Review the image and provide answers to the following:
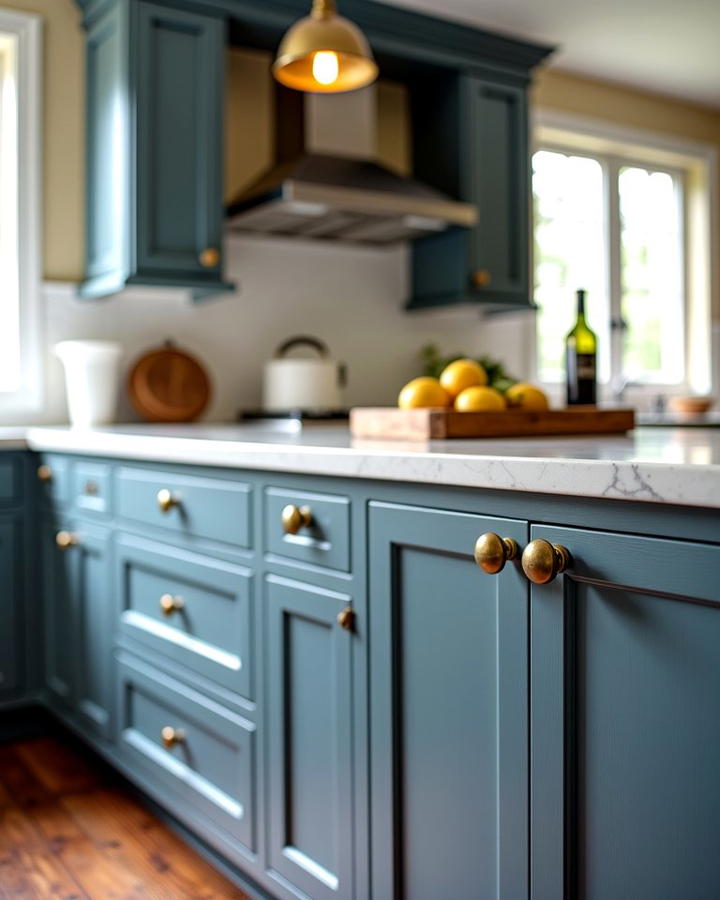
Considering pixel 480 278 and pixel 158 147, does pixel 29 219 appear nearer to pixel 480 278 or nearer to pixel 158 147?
pixel 158 147

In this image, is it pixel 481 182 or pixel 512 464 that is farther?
pixel 481 182

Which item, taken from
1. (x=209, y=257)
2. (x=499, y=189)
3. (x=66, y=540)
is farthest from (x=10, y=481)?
(x=499, y=189)

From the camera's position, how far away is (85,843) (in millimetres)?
2125

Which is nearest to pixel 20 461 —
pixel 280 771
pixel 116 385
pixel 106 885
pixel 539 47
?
pixel 116 385

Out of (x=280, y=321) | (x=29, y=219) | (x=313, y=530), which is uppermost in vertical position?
(x=29, y=219)

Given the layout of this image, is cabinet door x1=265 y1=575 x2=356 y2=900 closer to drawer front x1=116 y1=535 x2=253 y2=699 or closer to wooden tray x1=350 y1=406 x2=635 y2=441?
drawer front x1=116 y1=535 x2=253 y2=699

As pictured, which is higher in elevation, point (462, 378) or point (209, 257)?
point (209, 257)

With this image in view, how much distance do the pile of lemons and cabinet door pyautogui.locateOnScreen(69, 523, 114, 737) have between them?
2.84 feet

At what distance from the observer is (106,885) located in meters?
1.93

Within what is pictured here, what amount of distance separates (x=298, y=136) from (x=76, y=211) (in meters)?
0.82

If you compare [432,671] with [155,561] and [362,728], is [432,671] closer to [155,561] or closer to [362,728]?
[362,728]

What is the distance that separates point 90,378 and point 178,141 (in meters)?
0.78

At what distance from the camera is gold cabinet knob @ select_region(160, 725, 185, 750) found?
6.63 ft

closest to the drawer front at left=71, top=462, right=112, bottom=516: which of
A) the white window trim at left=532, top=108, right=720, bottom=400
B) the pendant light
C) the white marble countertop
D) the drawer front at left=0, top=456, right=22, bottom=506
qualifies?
the drawer front at left=0, top=456, right=22, bottom=506
